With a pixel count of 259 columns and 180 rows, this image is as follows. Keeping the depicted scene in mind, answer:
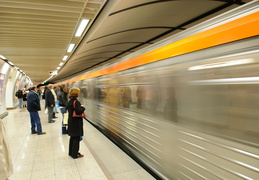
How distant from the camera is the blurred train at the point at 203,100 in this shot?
64.9 inches

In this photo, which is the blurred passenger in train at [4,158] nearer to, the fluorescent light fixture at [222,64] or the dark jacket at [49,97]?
the fluorescent light fixture at [222,64]

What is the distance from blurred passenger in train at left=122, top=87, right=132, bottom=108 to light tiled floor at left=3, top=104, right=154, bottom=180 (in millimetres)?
1140

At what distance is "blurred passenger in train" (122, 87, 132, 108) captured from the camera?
13.5ft

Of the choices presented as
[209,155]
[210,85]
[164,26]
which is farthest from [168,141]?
[164,26]

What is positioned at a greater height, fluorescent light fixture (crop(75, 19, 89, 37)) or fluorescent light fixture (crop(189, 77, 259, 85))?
fluorescent light fixture (crop(75, 19, 89, 37))

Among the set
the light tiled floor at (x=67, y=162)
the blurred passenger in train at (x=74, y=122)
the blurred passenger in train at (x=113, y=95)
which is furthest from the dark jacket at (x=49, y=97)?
the blurred passenger in train at (x=74, y=122)

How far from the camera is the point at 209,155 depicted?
2.02 metres

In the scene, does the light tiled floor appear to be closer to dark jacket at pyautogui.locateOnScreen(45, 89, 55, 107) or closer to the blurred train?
the blurred train

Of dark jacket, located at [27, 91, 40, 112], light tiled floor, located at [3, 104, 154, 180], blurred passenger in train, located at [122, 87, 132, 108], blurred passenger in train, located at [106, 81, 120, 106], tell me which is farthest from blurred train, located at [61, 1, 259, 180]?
dark jacket, located at [27, 91, 40, 112]

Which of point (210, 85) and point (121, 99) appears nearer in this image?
point (210, 85)

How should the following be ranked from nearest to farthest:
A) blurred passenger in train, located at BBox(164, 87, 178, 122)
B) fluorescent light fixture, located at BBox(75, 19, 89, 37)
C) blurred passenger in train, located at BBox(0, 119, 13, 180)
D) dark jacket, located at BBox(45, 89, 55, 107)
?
blurred passenger in train, located at BBox(0, 119, 13, 180) < blurred passenger in train, located at BBox(164, 87, 178, 122) < fluorescent light fixture, located at BBox(75, 19, 89, 37) < dark jacket, located at BBox(45, 89, 55, 107)

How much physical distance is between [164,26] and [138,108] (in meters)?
3.99

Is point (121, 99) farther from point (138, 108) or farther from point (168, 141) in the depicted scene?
point (168, 141)

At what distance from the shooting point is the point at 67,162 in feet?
12.5
